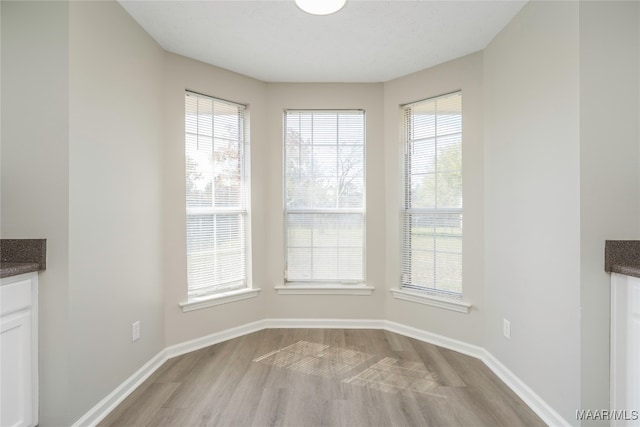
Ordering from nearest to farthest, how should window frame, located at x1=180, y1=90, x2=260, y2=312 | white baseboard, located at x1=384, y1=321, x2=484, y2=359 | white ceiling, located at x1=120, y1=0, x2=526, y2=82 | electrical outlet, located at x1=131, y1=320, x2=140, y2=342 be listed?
white ceiling, located at x1=120, y1=0, x2=526, y2=82 → electrical outlet, located at x1=131, y1=320, x2=140, y2=342 → white baseboard, located at x1=384, y1=321, x2=484, y2=359 → window frame, located at x1=180, y1=90, x2=260, y2=312

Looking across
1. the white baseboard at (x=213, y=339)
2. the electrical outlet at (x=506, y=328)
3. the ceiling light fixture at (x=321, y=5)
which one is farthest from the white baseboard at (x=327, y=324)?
the ceiling light fixture at (x=321, y=5)

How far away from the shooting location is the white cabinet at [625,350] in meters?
1.58

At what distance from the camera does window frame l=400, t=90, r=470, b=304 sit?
2.86 meters

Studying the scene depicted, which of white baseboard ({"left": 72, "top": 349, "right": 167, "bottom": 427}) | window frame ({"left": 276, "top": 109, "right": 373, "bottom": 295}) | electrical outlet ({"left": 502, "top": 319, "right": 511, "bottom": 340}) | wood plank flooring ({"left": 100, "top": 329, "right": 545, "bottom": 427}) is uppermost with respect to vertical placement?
window frame ({"left": 276, "top": 109, "right": 373, "bottom": 295})

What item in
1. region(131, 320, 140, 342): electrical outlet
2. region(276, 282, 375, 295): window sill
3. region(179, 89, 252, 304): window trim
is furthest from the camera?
region(276, 282, 375, 295): window sill

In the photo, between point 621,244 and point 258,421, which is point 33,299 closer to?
point 258,421

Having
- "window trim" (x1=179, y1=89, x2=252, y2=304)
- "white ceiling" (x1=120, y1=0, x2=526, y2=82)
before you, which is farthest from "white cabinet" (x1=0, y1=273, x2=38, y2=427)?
"white ceiling" (x1=120, y1=0, x2=526, y2=82)

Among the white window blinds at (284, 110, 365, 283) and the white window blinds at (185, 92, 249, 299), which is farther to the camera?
the white window blinds at (284, 110, 365, 283)

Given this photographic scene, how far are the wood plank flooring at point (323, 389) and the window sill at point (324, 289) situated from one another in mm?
536

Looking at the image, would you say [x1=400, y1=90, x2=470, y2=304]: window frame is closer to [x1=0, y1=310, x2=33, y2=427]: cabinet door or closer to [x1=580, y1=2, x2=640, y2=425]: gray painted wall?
[x1=580, y1=2, x2=640, y2=425]: gray painted wall

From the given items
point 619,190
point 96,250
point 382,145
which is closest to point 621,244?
point 619,190

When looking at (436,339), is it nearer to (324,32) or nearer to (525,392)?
(525,392)

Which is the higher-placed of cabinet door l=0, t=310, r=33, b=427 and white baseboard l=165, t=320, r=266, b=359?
cabinet door l=0, t=310, r=33, b=427

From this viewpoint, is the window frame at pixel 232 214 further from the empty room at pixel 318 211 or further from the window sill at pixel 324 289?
the window sill at pixel 324 289
